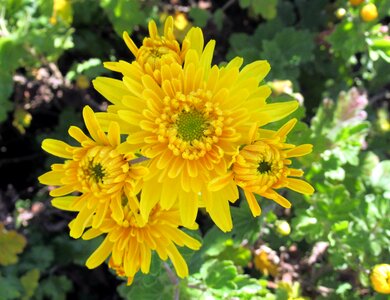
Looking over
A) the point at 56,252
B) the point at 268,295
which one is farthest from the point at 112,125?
the point at 56,252

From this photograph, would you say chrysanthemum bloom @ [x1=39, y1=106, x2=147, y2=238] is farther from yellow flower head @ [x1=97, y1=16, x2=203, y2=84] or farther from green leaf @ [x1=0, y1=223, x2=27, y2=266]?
green leaf @ [x1=0, y1=223, x2=27, y2=266]

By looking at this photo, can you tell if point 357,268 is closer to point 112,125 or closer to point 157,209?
point 157,209

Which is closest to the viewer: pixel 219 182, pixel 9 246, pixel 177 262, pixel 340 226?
pixel 219 182

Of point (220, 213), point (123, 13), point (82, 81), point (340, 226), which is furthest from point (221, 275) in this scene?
point (123, 13)

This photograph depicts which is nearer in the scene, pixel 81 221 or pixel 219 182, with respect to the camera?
pixel 219 182

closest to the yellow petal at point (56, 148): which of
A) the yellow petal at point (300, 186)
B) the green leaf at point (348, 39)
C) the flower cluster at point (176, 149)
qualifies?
the flower cluster at point (176, 149)

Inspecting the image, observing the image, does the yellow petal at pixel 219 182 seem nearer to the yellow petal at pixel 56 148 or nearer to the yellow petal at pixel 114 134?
the yellow petal at pixel 114 134

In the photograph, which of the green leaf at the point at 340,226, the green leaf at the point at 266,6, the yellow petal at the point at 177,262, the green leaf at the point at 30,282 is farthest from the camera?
the green leaf at the point at 266,6

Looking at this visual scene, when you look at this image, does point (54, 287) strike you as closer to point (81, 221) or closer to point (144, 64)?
point (81, 221)
